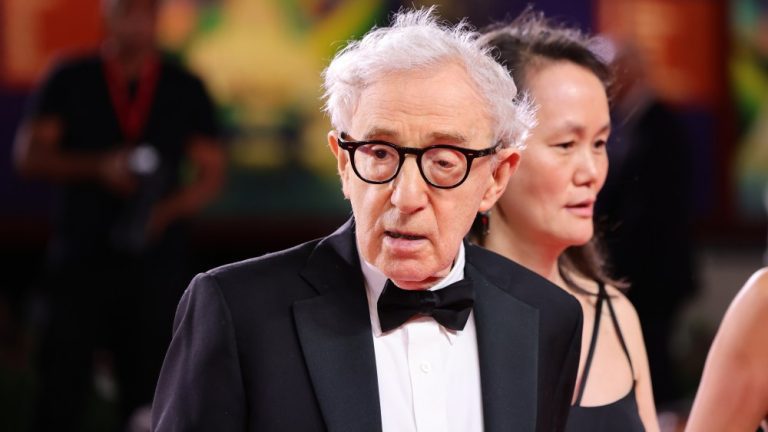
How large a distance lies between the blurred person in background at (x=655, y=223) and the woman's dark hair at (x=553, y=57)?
2.38 metres

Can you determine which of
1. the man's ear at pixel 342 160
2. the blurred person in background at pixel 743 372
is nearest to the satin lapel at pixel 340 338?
the man's ear at pixel 342 160

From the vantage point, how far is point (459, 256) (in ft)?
6.50

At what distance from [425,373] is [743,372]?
68 cm

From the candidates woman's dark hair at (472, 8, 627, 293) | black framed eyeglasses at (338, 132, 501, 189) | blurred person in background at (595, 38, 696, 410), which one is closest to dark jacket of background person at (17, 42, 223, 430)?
blurred person in background at (595, 38, 696, 410)

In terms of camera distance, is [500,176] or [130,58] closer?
[500,176]

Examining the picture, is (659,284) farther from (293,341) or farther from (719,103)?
(293,341)

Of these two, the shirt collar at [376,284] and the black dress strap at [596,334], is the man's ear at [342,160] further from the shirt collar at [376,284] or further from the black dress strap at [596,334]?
the black dress strap at [596,334]

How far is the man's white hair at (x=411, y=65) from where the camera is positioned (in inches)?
71.5

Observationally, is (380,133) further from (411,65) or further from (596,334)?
(596,334)

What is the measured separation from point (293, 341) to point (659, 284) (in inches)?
136

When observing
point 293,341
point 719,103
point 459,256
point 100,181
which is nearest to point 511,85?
point 459,256

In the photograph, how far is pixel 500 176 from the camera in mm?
1962

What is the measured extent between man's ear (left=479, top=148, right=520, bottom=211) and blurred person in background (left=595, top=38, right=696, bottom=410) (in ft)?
9.86

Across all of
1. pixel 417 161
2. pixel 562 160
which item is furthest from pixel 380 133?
pixel 562 160
